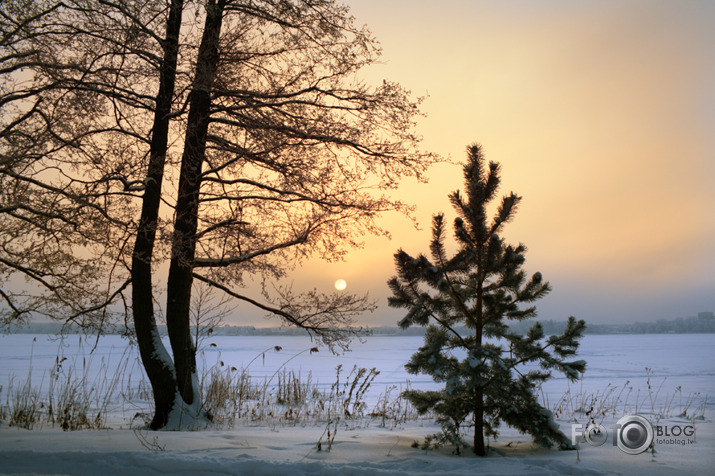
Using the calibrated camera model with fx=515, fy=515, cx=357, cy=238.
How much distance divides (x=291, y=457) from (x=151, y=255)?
4390 mm

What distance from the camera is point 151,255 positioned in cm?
795

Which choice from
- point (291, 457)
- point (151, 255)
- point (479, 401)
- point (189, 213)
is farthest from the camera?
point (151, 255)

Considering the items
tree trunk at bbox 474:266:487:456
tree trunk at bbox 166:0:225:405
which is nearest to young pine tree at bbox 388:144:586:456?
tree trunk at bbox 474:266:487:456

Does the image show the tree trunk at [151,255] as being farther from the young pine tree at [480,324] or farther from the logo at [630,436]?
the logo at [630,436]

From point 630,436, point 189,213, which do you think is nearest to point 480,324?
point 630,436

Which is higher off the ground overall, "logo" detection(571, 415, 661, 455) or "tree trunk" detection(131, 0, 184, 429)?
"tree trunk" detection(131, 0, 184, 429)

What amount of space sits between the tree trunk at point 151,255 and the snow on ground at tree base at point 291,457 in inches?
74.2

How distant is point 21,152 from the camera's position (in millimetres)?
7258

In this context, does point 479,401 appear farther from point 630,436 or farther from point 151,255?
point 151,255

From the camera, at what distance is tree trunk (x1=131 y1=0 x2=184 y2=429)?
25.6 feet

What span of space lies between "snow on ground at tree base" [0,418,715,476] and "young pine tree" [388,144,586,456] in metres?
0.40

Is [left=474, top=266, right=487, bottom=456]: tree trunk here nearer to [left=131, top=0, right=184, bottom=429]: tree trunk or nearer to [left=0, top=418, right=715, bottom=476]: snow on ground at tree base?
[left=0, top=418, right=715, bottom=476]: snow on ground at tree base

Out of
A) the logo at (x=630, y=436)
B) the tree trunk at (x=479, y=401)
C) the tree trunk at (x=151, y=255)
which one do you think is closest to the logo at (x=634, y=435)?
the logo at (x=630, y=436)

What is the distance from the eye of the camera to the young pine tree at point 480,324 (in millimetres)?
5402
